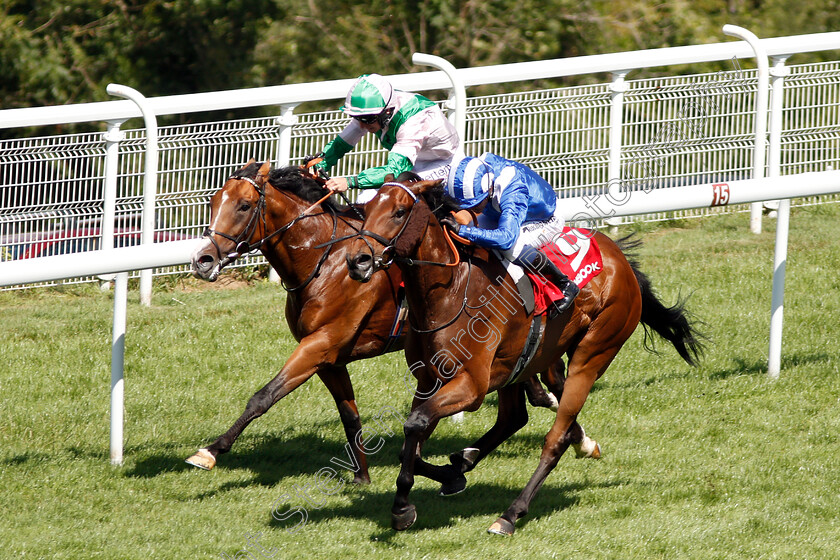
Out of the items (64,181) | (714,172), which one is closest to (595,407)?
Result: (714,172)

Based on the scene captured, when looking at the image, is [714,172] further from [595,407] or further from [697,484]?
[697,484]

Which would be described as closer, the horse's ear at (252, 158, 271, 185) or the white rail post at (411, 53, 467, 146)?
the horse's ear at (252, 158, 271, 185)

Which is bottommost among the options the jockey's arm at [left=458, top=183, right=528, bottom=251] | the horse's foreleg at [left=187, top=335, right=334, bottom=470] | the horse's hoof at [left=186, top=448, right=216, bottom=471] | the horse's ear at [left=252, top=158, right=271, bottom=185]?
the horse's hoof at [left=186, top=448, right=216, bottom=471]

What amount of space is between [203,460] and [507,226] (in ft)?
6.28

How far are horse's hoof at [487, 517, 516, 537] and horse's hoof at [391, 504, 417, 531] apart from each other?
44cm

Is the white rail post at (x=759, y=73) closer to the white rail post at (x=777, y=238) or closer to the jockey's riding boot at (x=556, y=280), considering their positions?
the white rail post at (x=777, y=238)

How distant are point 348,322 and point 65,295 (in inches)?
151

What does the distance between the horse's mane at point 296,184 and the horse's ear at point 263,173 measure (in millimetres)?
108

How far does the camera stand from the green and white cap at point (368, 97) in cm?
591

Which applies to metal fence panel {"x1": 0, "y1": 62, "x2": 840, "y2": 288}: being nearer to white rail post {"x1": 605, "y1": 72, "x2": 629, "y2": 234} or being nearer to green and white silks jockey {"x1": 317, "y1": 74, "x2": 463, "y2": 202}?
white rail post {"x1": 605, "y1": 72, "x2": 629, "y2": 234}

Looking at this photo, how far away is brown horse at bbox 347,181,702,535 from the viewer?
5.11 metres

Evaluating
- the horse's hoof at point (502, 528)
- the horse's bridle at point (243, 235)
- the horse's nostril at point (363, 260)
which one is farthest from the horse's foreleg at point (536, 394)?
the horse's nostril at point (363, 260)

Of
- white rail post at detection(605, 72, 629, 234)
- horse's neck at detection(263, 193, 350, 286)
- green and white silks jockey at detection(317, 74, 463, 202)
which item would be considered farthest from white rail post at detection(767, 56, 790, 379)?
horse's neck at detection(263, 193, 350, 286)

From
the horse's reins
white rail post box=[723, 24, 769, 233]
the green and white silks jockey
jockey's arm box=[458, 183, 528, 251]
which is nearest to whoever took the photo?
jockey's arm box=[458, 183, 528, 251]
